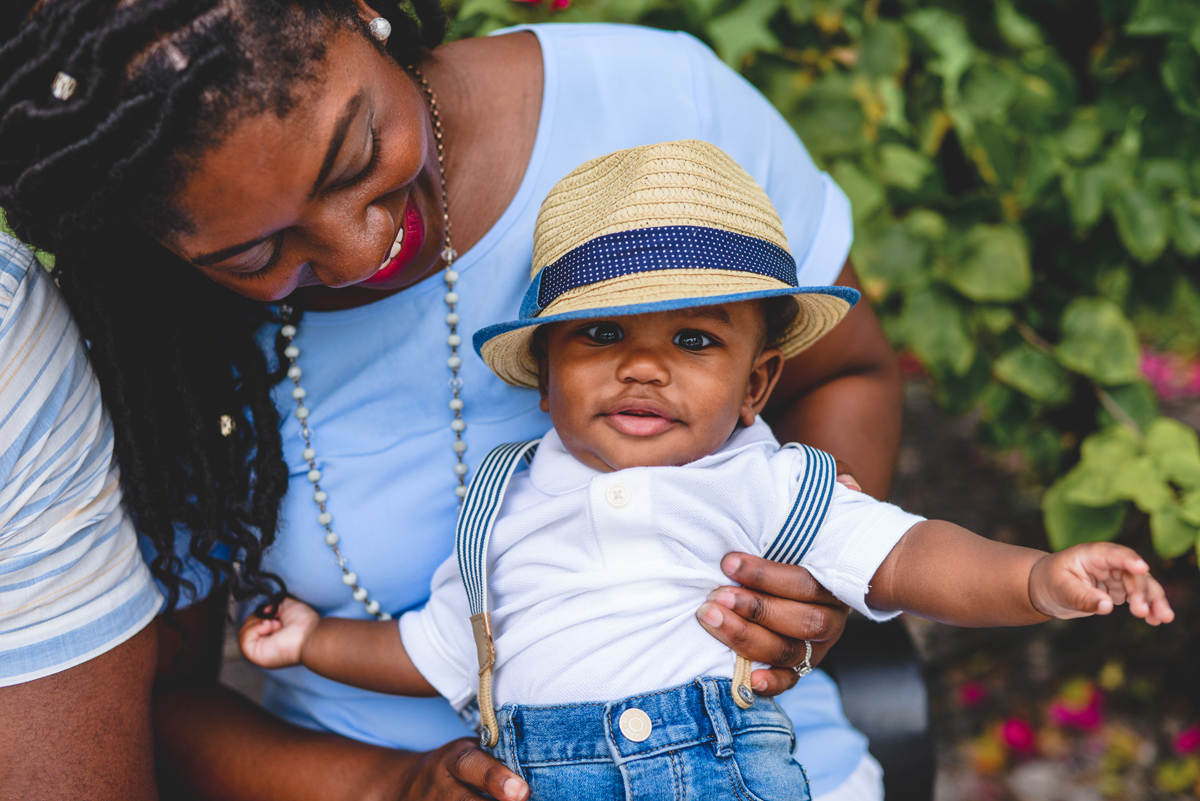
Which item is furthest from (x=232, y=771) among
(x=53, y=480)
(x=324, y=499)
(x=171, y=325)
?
(x=171, y=325)

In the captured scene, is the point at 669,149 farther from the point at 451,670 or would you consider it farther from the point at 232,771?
the point at 232,771

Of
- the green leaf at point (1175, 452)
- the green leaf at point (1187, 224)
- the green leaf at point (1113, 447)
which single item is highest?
the green leaf at point (1187, 224)

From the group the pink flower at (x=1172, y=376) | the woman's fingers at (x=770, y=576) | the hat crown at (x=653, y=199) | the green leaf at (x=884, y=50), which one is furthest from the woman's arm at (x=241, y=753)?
the pink flower at (x=1172, y=376)

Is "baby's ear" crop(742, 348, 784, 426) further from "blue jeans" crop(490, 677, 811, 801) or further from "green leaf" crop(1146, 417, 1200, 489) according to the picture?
"green leaf" crop(1146, 417, 1200, 489)

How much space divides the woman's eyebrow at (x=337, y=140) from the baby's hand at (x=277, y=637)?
0.82m

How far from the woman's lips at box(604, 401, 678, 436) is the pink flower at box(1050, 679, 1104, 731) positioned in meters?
2.15

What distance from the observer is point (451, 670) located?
1482mm

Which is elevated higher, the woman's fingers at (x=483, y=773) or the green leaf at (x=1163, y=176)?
the green leaf at (x=1163, y=176)

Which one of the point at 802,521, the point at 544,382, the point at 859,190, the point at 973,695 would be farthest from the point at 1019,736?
the point at 544,382

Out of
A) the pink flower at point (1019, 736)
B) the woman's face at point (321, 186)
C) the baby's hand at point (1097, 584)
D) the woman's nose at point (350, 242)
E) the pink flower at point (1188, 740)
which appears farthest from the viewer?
the pink flower at point (1019, 736)

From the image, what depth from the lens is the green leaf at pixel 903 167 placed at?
6.74ft

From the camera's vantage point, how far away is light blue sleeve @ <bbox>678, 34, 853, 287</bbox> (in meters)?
1.62

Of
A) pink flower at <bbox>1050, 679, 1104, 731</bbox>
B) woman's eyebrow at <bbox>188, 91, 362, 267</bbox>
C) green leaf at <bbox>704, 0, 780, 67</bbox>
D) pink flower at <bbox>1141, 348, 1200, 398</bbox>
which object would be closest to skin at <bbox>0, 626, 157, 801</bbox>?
woman's eyebrow at <bbox>188, 91, 362, 267</bbox>

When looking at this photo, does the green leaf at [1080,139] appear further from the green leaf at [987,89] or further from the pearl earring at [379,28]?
the pearl earring at [379,28]
